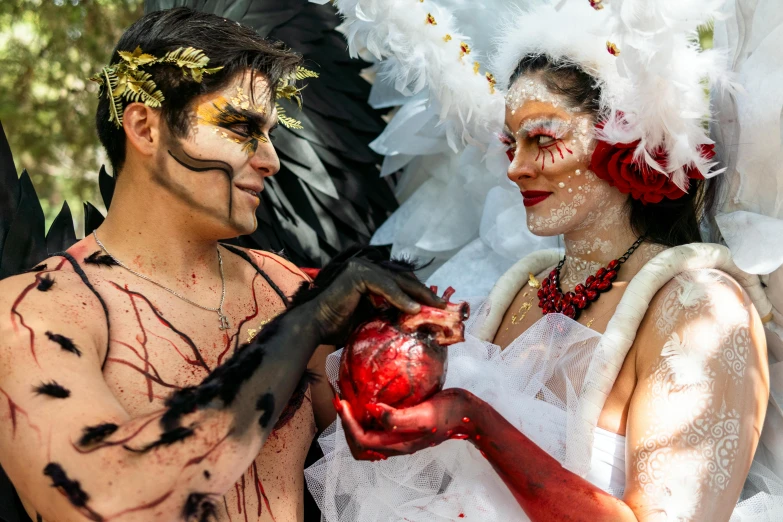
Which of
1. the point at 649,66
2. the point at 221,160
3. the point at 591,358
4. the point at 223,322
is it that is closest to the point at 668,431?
the point at 591,358

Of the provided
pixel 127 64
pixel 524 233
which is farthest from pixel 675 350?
pixel 127 64

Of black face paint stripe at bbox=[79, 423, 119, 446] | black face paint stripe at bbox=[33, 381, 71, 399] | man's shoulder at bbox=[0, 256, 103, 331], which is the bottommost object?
black face paint stripe at bbox=[79, 423, 119, 446]

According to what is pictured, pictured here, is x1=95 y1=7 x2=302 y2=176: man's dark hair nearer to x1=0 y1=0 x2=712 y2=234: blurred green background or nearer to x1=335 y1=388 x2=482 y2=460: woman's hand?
x1=335 y1=388 x2=482 y2=460: woman's hand

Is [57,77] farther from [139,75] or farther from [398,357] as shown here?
[398,357]

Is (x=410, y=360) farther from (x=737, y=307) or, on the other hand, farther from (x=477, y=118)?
(x=477, y=118)

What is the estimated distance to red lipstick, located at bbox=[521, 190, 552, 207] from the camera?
2.29m

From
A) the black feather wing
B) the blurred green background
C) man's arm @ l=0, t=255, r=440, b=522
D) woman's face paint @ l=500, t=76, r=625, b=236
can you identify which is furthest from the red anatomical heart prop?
the blurred green background

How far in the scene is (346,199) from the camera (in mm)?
3109

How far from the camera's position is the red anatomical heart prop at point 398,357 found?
1676mm

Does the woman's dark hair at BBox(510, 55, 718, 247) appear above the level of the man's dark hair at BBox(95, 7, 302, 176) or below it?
below

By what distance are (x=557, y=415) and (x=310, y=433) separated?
61cm

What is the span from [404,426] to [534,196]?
893 millimetres

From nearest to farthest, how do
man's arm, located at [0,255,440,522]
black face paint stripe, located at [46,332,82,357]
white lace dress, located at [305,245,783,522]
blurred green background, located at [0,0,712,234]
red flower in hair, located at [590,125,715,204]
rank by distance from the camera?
man's arm, located at [0,255,440,522]
black face paint stripe, located at [46,332,82,357]
white lace dress, located at [305,245,783,522]
red flower in hair, located at [590,125,715,204]
blurred green background, located at [0,0,712,234]

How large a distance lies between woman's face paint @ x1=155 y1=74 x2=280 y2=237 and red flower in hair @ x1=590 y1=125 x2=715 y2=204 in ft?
2.95
